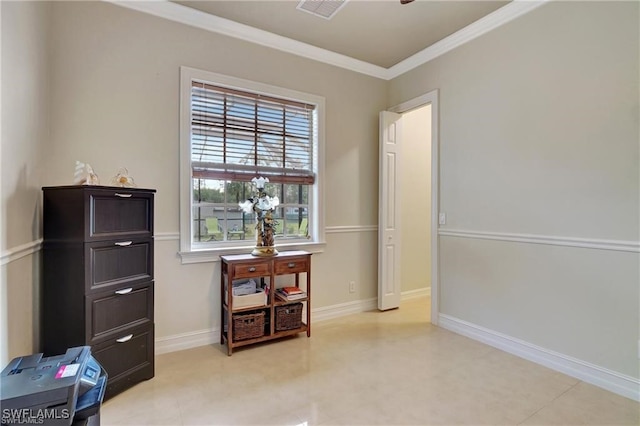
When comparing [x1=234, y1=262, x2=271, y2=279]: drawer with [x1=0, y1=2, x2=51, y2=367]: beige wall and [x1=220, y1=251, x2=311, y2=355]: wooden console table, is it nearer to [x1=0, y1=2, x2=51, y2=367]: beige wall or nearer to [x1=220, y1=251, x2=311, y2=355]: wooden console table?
[x1=220, y1=251, x2=311, y2=355]: wooden console table

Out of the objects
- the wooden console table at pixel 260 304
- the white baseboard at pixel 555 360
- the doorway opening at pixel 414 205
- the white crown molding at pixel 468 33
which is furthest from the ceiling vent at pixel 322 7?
the white baseboard at pixel 555 360

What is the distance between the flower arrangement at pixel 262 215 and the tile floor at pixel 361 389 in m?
0.86

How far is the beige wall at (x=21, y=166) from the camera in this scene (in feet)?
5.34

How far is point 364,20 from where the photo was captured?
2885 mm

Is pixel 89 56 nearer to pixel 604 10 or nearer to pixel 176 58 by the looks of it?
pixel 176 58

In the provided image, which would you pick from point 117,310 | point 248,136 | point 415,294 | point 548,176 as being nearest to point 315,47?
point 248,136

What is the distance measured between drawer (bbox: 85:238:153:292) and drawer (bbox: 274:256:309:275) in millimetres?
1058

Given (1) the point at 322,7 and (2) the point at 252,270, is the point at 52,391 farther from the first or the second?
(1) the point at 322,7

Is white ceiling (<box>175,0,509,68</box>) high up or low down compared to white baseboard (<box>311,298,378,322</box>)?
up

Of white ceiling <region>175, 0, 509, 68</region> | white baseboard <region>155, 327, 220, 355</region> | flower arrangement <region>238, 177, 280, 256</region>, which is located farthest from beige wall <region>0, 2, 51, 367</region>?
flower arrangement <region>238, 177, 280, 256</region>

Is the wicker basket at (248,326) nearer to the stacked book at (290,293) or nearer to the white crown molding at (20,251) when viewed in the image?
the stacked book at (290,293)

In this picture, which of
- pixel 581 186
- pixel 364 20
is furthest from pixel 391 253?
pixel 364 20

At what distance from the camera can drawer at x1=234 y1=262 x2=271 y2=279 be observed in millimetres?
2740

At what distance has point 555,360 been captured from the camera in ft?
8.01
